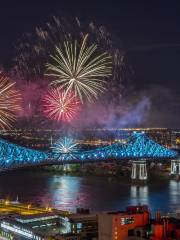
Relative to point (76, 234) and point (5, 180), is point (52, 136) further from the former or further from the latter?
point (76, 234)

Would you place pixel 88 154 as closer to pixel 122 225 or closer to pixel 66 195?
pixel 66 195

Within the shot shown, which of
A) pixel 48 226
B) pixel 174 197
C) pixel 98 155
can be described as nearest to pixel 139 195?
pixel 174 197

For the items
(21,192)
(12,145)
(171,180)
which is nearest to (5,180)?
(12,145)

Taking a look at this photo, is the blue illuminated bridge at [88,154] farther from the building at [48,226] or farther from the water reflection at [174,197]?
the building at [48,226]

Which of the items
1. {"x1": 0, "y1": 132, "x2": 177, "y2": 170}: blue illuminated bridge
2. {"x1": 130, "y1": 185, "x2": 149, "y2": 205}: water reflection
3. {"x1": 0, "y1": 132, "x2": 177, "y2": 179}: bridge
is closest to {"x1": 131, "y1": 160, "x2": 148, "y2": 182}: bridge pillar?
{"x1": 0, "y1": 132, "x2": 177, "y2": 179}: bridge

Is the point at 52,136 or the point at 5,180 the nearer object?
the point at 5,180

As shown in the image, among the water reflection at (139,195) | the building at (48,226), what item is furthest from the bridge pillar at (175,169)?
the building at (48,226)

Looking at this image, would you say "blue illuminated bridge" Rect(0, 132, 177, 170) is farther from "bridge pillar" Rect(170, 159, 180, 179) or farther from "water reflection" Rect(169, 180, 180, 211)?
"water reflection" Rect(169, 180, 180, 211)
